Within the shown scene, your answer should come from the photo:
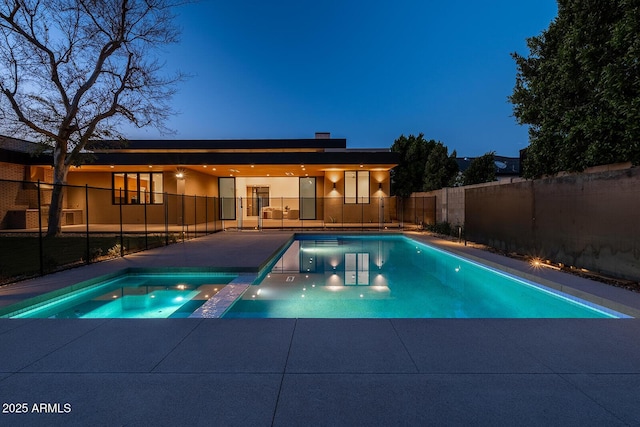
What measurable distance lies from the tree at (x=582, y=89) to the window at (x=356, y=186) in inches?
417

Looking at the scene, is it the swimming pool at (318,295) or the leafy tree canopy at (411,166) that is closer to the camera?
the swimming pool at (318,295)

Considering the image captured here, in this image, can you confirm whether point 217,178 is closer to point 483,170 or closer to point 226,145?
point 226,145

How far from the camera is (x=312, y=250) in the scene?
460 inches

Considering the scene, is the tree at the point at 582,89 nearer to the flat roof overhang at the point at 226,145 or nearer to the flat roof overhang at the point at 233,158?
the flat roof overhang at the point at 233,158

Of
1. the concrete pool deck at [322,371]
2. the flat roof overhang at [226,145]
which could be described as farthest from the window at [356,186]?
the concrete pool deck at [322,371]

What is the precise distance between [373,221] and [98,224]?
16.3 meters

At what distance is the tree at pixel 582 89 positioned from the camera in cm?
561

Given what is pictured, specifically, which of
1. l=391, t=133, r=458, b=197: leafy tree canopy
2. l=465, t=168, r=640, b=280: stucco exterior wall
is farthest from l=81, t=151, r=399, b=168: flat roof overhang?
l=465, t=168, r=640, b=280: stucco exterior wall

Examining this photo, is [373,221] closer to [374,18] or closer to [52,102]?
[52,102]

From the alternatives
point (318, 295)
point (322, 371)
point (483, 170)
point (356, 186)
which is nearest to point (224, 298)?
point (318, 295)

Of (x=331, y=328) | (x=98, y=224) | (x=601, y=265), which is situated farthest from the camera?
(x=98, y=224)

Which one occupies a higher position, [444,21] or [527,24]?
[527,24]

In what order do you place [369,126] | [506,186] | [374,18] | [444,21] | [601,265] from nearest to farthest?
1. [601,265]
2. [506,186]
3. [374,18]
4. [444,21]
5. [369,126]

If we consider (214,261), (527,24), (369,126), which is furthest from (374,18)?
(527,24)
